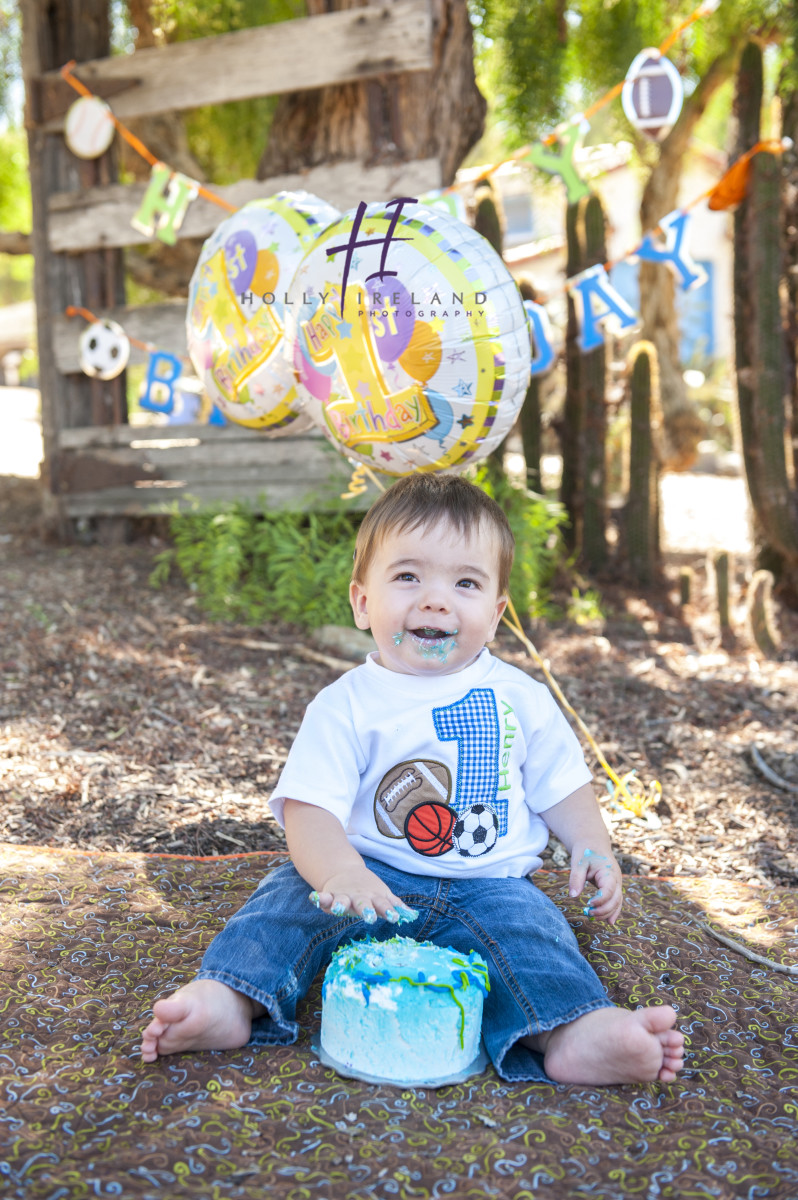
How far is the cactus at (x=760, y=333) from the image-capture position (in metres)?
4.62

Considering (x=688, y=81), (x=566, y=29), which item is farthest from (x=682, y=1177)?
(x=688, y=81)

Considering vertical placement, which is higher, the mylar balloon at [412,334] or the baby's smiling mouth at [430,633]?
the mylar balloon at [412,334]

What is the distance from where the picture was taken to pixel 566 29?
22.2 ft

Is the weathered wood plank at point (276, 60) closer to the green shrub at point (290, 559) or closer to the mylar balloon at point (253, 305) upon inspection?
the green shrub at point (290, 559)

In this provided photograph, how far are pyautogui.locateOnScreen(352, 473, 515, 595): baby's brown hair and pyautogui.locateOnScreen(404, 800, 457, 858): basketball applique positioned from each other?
427 millimetres

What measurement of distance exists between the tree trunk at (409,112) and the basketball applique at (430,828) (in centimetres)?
331

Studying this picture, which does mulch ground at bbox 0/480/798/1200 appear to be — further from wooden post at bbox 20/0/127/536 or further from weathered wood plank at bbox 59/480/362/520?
wooden post at bbox 20/0/127/536

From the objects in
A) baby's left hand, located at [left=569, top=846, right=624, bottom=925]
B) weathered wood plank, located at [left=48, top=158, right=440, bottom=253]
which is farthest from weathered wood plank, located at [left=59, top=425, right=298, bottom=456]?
baby's left hand, located at [left=569, top=846, right=624, bottom=925]

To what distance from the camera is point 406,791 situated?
1892 millimetres

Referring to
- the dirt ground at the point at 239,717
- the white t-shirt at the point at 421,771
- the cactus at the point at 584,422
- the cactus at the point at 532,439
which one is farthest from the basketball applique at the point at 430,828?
the cactus at the point at 584,422

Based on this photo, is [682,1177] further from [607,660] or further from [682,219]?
[682,219]

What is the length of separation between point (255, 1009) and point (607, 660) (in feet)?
9.36

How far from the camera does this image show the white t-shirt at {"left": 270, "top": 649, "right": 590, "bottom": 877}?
6.16 ft

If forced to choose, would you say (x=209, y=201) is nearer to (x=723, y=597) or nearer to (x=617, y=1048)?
(x=723, y=597)
